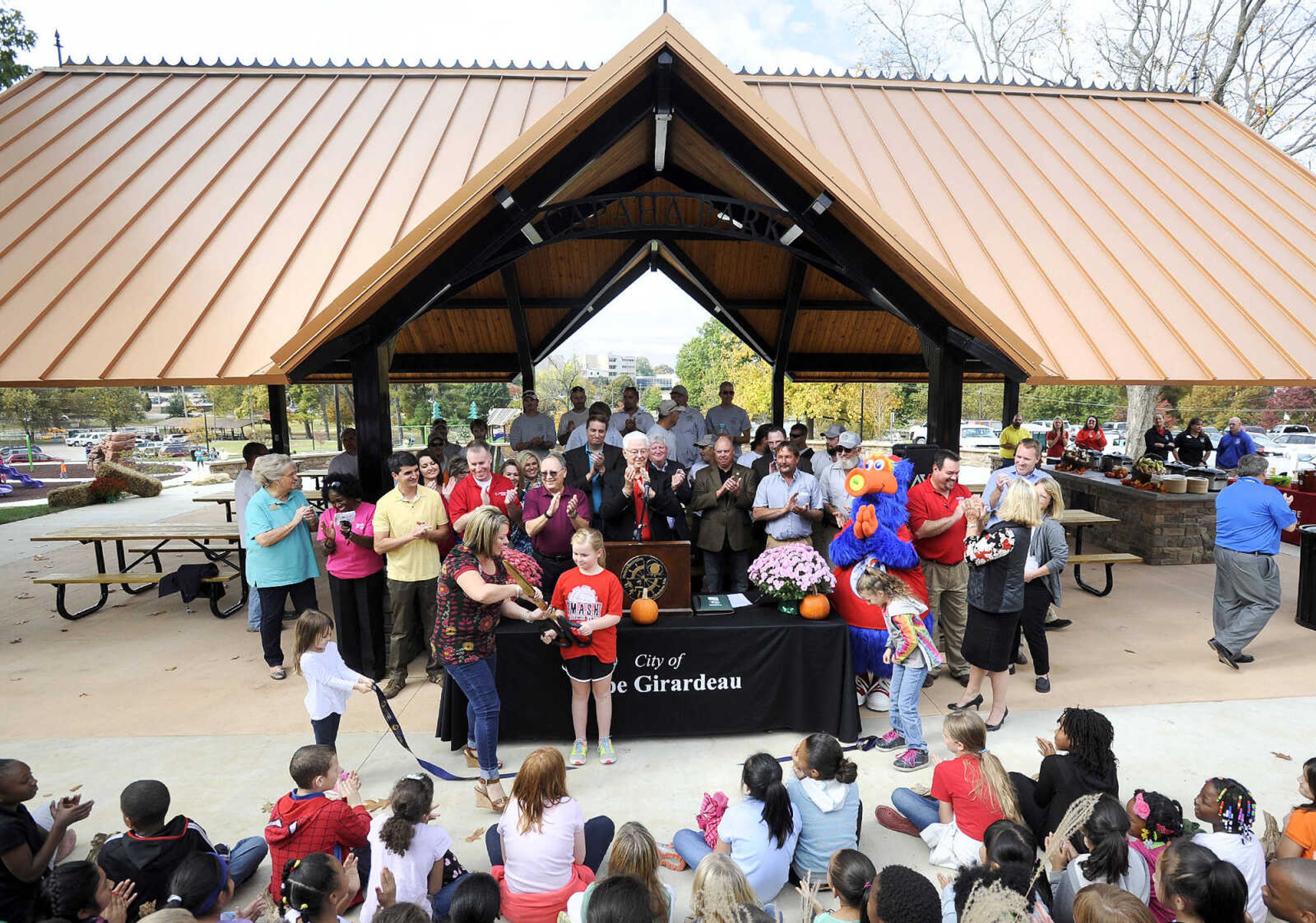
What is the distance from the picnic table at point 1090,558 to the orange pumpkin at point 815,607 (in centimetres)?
451

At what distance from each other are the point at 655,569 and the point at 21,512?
1955 cm

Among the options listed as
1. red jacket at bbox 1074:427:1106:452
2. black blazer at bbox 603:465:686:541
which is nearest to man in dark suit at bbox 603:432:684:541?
black blazer at bbox 603:465:686:541

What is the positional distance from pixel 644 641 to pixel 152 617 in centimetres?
697

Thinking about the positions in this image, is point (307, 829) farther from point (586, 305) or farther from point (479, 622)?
point (586, 305)

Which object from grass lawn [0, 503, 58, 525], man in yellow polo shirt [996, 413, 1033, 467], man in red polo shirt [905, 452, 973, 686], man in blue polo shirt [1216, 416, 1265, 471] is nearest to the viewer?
man in red polo shirt [905, 452, 973, 686]

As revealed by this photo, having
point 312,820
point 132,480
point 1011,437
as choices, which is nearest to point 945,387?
point 312,820

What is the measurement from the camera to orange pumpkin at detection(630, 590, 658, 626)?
5312mm

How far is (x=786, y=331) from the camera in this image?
12.7m

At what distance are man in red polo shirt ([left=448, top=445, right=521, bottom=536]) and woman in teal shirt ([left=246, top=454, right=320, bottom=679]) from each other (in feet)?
4.22

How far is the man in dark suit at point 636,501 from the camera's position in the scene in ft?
18.7

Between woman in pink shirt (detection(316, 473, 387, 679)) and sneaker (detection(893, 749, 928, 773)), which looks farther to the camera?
woman in pink shirt (detection(316, 473, 387, 679))

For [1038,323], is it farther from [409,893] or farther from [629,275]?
[629,275]

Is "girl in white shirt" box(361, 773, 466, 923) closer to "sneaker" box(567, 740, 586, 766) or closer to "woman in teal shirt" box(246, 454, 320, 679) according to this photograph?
"sneaker" box(567, 740, 586, 766)

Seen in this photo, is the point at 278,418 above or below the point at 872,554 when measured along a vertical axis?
above
